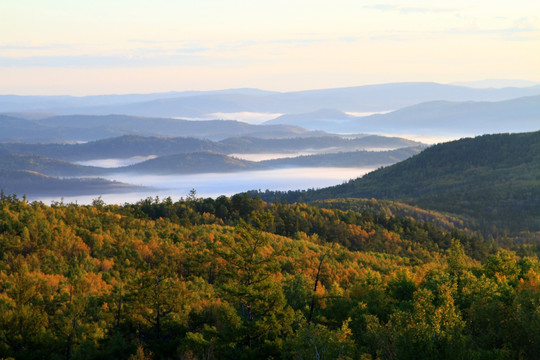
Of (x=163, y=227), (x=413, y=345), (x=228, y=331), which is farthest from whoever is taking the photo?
(x=163, y=227)

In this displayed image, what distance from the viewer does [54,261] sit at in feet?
276

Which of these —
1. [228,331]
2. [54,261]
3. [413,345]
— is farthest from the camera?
[54,261]

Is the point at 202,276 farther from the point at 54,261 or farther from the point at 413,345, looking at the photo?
the point at 413,345

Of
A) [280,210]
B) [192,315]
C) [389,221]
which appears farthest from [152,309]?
[389,221]

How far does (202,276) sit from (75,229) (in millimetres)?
28717

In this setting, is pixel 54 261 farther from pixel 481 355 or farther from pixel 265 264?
pixel 481 355

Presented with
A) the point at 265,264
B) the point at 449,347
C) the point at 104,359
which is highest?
the point at 265,264

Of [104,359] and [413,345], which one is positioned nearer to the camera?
[413,345]

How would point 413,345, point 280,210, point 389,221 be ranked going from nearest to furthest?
point 413,345 → point 280,210 → point 389,221

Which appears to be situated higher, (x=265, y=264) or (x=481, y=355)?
(x=265, y=264)

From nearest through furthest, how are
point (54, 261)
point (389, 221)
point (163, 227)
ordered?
1. point (54, 261)
2. point (163, 227)
3. point (389, 221)

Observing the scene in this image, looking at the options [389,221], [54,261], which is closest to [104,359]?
[54,261]

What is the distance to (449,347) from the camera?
40062 millimetres

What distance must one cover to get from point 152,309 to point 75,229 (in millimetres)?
50044
